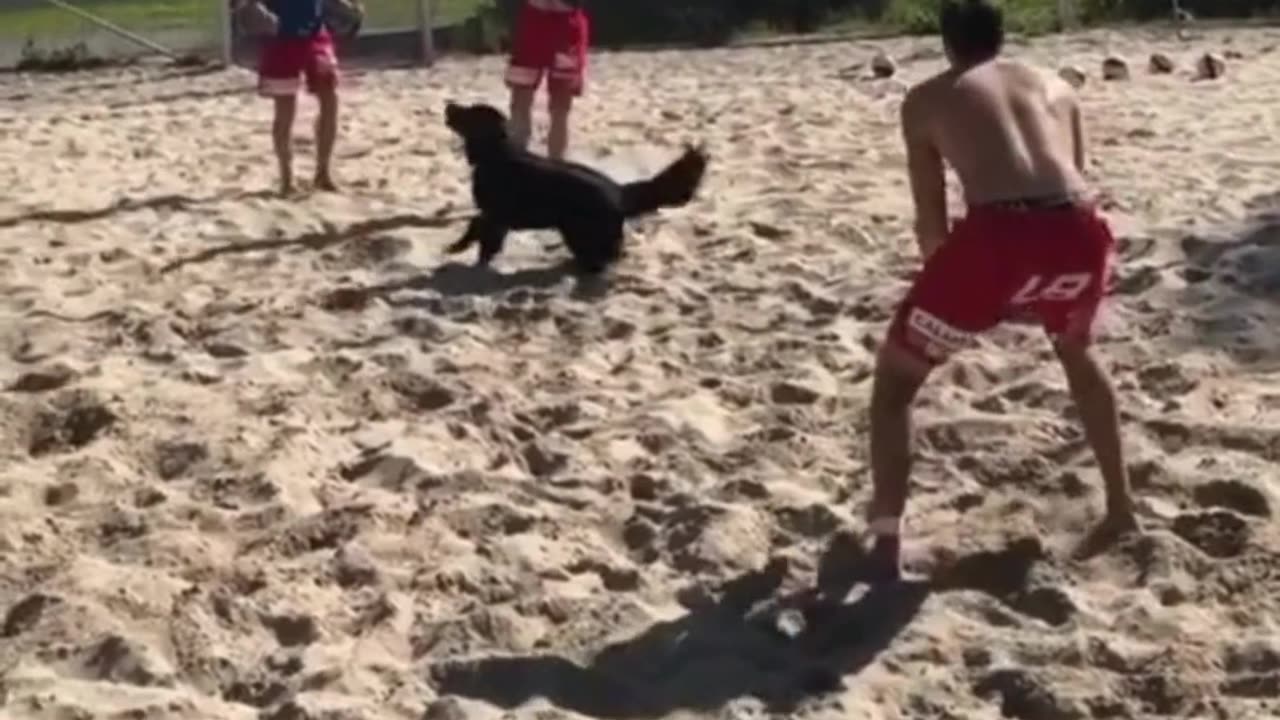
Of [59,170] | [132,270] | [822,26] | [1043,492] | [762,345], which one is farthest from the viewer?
[822,26]

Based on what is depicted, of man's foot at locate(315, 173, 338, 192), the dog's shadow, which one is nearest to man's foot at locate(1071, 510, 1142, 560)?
the dog's shadow

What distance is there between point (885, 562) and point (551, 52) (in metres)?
5.16

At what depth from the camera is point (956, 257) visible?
4.70 m

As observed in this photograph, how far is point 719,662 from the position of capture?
4.51 metres

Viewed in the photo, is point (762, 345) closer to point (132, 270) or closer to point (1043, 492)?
point (1043, 492)

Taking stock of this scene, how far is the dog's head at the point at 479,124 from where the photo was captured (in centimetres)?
791

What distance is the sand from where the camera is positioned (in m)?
4.47

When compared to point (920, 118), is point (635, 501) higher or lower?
lower

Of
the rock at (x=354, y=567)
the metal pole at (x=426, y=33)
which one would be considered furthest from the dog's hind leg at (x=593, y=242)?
the metal pole at (x=426, y=33)

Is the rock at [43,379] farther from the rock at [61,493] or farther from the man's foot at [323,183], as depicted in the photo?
the man's foot at [323,183]


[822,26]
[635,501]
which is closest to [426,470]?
[635,501]

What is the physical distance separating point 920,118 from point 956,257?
30 centimetres

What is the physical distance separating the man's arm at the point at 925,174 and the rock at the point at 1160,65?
9.10 m

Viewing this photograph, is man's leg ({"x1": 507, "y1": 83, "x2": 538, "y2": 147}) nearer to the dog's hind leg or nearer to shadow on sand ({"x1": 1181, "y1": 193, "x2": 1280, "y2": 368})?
the dog's hind leg
